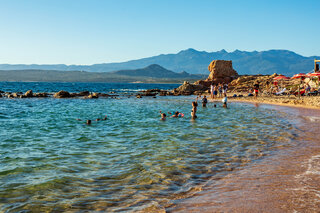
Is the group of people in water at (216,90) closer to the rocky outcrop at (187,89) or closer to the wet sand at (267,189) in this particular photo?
the rocky outcrop at (187,89)

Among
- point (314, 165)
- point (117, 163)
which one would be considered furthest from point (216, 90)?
point (117, 163)

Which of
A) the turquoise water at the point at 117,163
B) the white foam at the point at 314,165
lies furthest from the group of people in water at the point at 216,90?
the white foam at the point at 314,165

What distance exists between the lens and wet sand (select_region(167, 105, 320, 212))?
18.0 ft

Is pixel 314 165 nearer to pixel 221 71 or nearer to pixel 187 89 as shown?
pixel 187 89

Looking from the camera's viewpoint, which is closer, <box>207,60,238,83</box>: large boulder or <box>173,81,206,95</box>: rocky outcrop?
<box>173,81,206,95</box>: rocky outcrop

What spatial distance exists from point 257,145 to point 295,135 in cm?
309

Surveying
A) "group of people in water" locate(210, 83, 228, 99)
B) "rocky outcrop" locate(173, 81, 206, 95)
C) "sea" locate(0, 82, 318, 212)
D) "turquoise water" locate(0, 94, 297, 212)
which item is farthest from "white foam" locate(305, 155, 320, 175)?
"rocky outcrop" locate(173, 81, 206, 95)

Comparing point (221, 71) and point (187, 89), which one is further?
point (221, 71)

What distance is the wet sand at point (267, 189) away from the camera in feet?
18.0

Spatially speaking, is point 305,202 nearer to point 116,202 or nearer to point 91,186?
point 116,202

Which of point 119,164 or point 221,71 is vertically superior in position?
point 221,71

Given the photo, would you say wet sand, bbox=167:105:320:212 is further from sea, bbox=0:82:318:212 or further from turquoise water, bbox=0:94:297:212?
turquoise water, bbox=0:94:297:212

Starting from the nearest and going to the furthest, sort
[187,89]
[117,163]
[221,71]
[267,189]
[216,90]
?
[267,189]
[117,163]
[216,90]
[187,89]
[221,71]

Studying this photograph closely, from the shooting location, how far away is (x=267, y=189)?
21.2ft
